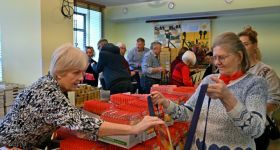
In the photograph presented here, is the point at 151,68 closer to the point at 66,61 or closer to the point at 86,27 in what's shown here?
the point at 86,27

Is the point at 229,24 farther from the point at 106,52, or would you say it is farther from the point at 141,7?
the point at 106,52

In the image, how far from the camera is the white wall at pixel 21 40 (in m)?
3.23

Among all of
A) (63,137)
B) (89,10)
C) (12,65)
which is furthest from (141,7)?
(63,137)

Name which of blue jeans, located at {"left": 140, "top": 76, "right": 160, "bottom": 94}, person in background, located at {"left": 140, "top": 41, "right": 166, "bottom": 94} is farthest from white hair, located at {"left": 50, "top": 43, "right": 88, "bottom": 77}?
blue jeans, located at {"left": 140, "top": 76, "right": 160, "bottom": 94}

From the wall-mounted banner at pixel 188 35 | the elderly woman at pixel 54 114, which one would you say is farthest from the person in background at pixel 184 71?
the wall-mounted banner at pixel 188 35

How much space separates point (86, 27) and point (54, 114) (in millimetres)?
5368

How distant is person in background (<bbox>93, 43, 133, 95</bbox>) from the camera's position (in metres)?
3.50

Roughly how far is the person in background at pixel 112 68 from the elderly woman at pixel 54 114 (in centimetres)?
215

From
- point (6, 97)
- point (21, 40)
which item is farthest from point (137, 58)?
point (6, 97)

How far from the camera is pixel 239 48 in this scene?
4.03 ft

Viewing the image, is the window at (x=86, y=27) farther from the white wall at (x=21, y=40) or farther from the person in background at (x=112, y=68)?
the person in background at (x=112, y=68)

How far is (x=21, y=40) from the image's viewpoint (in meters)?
3.34

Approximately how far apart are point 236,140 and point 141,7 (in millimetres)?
5377

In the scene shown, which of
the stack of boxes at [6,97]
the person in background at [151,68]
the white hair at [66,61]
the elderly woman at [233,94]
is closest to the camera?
the elderly woman at [233,94]
